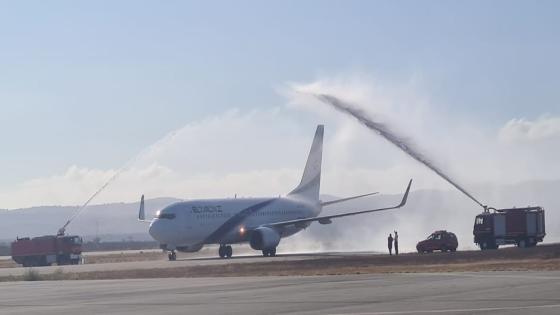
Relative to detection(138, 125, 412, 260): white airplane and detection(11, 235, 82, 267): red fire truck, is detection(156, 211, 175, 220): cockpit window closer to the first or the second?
detection(138, 125, 412, 260): white airplane

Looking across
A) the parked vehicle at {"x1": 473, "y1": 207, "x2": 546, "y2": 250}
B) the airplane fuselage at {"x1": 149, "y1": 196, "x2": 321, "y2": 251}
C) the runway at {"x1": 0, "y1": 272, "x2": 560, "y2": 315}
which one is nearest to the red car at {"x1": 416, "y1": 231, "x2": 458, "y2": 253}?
the parked vehicle at {"x1": 473, "y1": 207, "x2": 546, "y2": 250}

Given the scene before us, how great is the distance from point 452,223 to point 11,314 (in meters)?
67.7

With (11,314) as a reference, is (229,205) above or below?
above

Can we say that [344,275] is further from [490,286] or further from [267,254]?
[267,254]

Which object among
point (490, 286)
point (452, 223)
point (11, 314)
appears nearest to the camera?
point (11, 314)

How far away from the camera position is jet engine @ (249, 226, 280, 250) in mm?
78188

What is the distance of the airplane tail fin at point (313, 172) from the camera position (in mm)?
89000

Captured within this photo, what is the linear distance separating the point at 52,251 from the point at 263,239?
20159 mm

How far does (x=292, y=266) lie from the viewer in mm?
55750

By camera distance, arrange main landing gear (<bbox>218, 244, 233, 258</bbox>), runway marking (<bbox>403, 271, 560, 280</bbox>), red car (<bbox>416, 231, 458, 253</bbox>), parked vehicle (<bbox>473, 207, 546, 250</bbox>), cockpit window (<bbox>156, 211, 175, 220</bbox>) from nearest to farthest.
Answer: runway marking (<bbox>403, 271, 560, 280</bbox>) < parked vehicle (<bbox>473, 207, 546, 250</bbox>) < red car (<bbox>416, 231, 458, 253</bbox>) < cockpit window (<bbox>156, 211, 175, 220</bbox>) < main landing gear (<bbox>218, 244, 233, 258</bbox>)

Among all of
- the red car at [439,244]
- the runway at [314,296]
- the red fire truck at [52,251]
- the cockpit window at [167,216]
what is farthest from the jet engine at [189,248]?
the runway at [314,296]

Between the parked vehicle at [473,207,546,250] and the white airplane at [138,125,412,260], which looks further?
the white airplane at [138,125,412,260]

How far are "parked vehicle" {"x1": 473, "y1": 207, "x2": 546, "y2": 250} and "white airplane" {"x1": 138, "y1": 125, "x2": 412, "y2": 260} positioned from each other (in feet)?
22.7

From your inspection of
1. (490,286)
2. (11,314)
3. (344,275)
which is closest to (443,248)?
(344,275)
